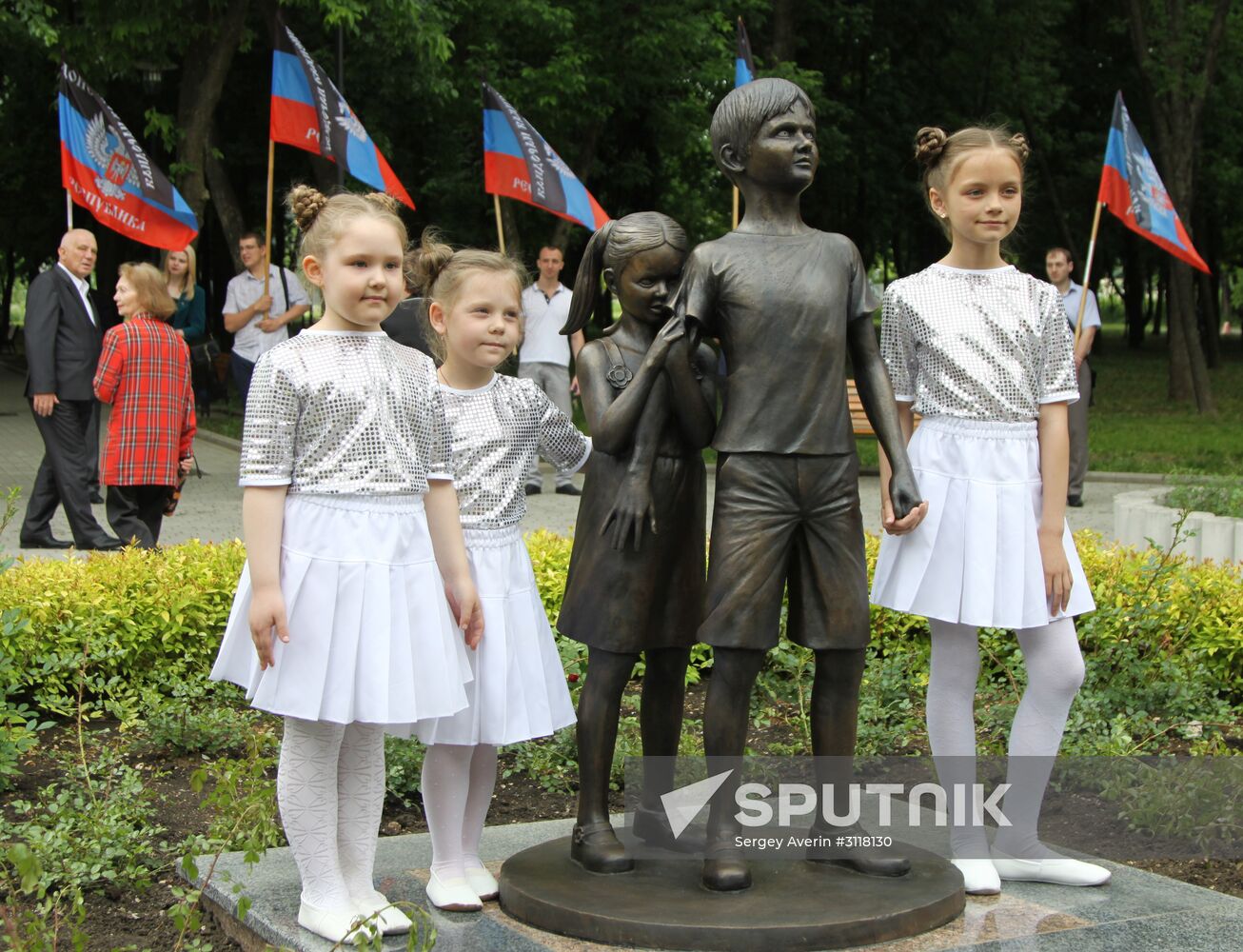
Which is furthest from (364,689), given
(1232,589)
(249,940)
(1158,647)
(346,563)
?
(1232,589)

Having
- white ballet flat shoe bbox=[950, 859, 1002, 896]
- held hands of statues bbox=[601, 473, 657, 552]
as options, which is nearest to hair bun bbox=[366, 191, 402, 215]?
held hands of statues bbox=[601, 473, 657, 552]

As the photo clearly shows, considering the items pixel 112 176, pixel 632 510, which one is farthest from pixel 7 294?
pixel 632 510

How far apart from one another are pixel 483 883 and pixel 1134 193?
10429 mm

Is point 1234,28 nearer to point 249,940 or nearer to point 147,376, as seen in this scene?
point 147,376

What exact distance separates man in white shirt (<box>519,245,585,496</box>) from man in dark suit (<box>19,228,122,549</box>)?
141 inches

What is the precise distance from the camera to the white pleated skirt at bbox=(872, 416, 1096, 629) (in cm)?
405

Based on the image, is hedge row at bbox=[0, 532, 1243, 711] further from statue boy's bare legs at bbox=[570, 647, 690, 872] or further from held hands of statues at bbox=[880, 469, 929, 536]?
held hands of statues at bbox=[880, 469, 929, 536]

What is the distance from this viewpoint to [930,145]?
14.0ft

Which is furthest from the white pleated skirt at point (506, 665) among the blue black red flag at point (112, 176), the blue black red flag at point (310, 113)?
the blue black red flag at point (310, 113)

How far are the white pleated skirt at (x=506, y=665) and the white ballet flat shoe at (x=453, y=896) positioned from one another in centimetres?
34

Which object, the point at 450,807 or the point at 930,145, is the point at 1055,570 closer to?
the point at 930,145

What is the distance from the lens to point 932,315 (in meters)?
4.18

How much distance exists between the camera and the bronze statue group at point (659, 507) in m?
3.66

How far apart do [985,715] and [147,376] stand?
16.9 ft
